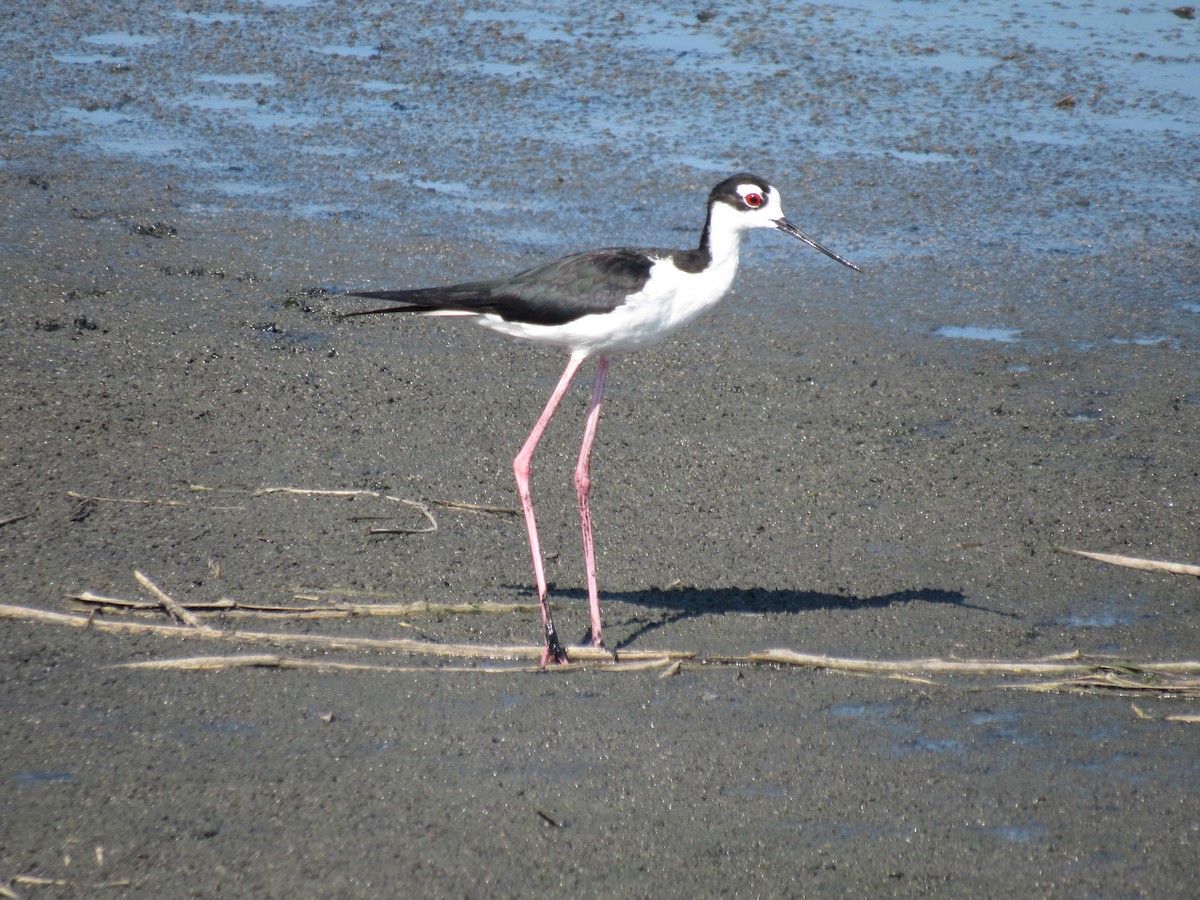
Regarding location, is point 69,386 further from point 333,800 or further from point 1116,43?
point 1116,43

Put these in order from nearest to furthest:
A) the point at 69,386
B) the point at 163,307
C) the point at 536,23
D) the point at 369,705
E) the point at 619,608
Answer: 1. the point at 369,705
2. the point at 619,608
3. the point at 69,386
4. the point at 163,307
5. the point at 536,23

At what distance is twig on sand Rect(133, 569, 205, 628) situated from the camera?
172 inches

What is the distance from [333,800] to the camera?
11.8 ft

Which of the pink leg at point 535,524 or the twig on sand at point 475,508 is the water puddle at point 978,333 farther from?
the pink leg at point 535,524

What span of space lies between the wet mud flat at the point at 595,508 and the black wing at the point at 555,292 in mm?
900

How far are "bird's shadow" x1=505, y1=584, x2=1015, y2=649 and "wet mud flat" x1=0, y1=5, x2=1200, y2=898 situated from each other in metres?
0.02

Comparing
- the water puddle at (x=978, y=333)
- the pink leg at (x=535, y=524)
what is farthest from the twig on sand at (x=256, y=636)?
the water puddle at (x=978, y=333)

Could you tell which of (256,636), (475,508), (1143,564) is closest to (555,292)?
(475,508)

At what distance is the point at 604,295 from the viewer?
15.0 ft

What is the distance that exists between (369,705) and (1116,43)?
8297 mm

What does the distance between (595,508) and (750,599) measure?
2.89 ft

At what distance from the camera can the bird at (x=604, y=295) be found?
457 cm

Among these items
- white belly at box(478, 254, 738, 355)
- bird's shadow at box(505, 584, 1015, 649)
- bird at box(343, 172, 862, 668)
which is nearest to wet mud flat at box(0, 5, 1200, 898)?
bird's shadow at box(505, 584, 1015, 649)

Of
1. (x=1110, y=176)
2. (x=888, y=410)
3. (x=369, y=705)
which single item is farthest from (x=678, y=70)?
(x=369, y=705)
